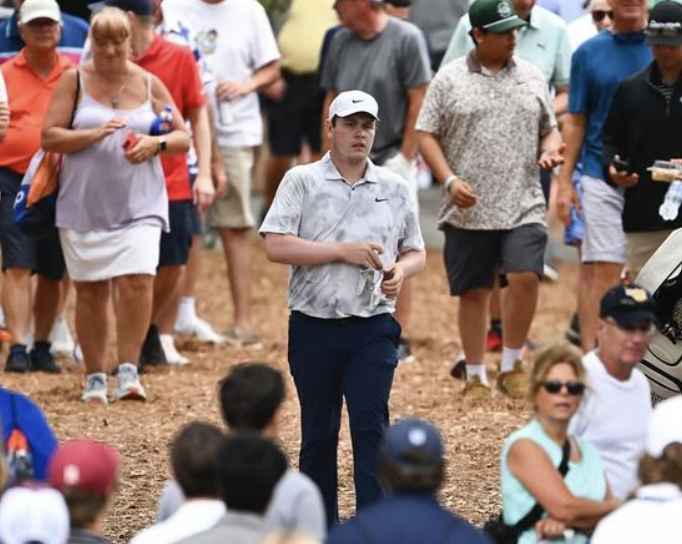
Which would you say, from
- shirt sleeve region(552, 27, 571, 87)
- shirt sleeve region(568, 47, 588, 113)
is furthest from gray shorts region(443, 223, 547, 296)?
shirt sleeve region(552, 27, 571, 87)

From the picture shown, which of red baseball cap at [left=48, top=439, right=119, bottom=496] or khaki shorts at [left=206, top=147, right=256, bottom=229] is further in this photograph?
khaki shorts at [left=206, top=147, right=256, bottom=229]

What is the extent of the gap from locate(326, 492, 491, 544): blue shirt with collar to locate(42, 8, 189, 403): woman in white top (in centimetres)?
525

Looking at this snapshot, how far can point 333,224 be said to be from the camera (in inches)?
312

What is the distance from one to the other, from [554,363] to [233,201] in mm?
6883

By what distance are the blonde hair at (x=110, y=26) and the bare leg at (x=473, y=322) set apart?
8.00 ft

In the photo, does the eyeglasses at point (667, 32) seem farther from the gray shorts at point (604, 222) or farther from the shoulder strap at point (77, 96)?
the shoulder strap at point (77, 96)

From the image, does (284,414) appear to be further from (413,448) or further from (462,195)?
(413,448)

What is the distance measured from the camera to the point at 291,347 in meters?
8.00

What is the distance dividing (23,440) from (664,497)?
2.19 metres

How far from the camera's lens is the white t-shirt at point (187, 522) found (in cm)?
561

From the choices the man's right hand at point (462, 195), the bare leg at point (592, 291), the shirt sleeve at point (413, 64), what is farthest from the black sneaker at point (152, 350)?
the bare leg at point (592, 291)

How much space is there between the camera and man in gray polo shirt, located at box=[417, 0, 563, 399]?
10.8m

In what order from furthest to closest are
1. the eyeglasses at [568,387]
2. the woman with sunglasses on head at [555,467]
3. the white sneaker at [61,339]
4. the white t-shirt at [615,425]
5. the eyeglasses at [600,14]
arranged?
the white sneaker at [61,339] → the eyeglasses at [600,14] → the white t-shirt at [615,425] → the eyeglasses at [568,387] → the woman with sunglasses on head at [555,467]

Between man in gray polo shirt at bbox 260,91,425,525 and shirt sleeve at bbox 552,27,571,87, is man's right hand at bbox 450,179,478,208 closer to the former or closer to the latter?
shirt sleeve at bbox 552,27,571,87
